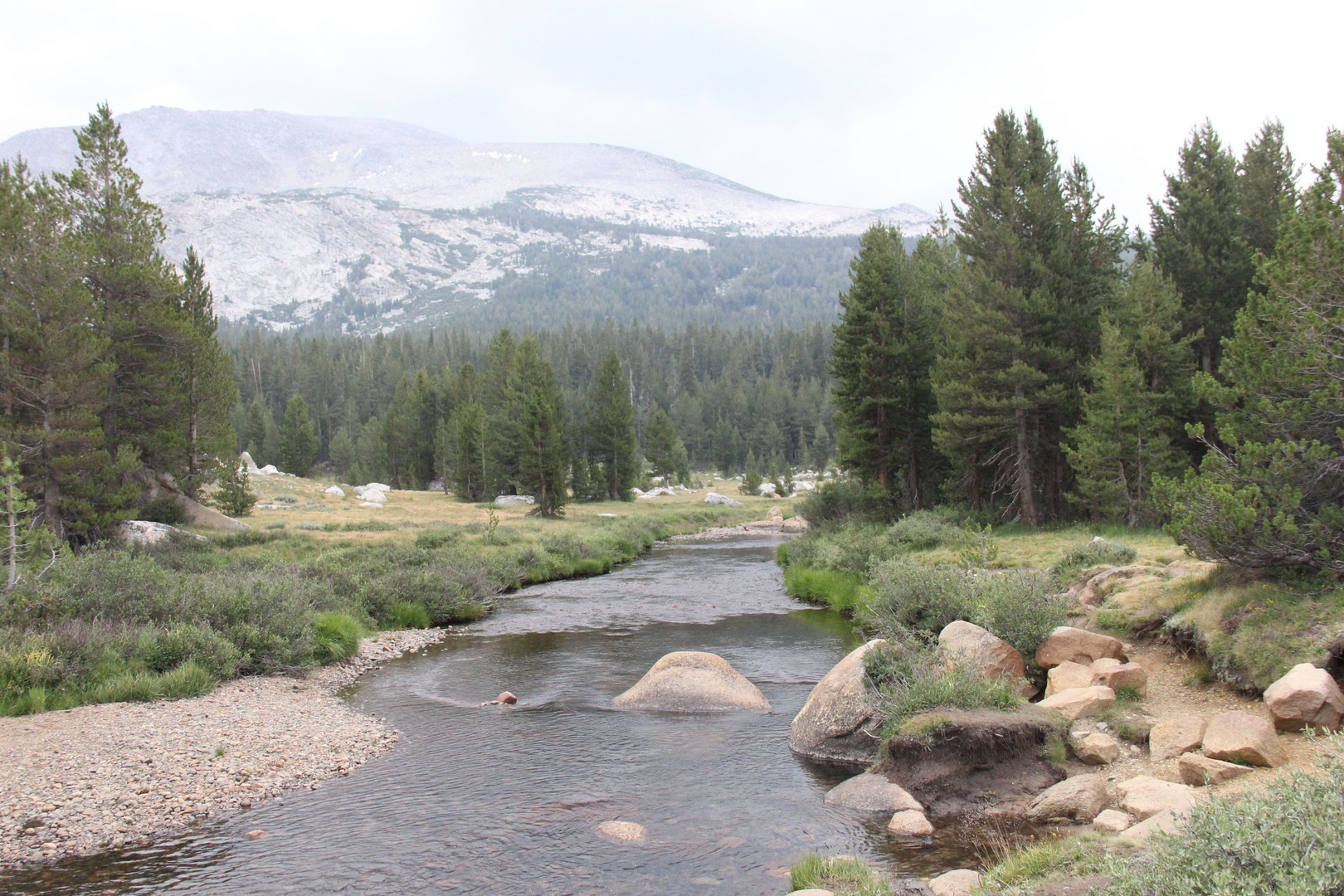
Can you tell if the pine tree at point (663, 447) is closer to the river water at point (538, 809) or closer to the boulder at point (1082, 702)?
the river water at point (538, 809)

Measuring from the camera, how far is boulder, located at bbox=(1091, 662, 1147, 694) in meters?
11.8

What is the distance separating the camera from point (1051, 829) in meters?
8.54

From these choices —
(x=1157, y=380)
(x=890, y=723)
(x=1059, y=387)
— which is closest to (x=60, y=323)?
(x=890, y=723)

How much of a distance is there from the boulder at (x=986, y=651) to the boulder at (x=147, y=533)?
1143 inches

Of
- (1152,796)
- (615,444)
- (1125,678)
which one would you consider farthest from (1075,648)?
(615,444)

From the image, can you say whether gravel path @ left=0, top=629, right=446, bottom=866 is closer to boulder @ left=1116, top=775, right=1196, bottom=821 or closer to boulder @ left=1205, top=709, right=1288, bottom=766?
boulder @ left=1116, top=775, right=1196, bottom=821

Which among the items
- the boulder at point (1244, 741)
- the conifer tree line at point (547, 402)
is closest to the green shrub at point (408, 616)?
the boulder at point (1244, 741)

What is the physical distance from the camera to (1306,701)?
871cm

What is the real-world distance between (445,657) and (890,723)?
38.8 feet

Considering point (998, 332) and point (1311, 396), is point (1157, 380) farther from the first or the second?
point (1311, 396)

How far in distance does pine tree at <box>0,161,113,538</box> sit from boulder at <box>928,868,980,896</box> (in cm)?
2985

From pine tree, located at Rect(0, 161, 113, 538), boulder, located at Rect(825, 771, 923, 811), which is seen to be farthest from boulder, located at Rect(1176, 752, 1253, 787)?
pine tree, located at Rect(0, 161, 113, 538)

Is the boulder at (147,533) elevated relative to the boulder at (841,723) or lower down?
elevated

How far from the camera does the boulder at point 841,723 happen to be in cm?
1184
